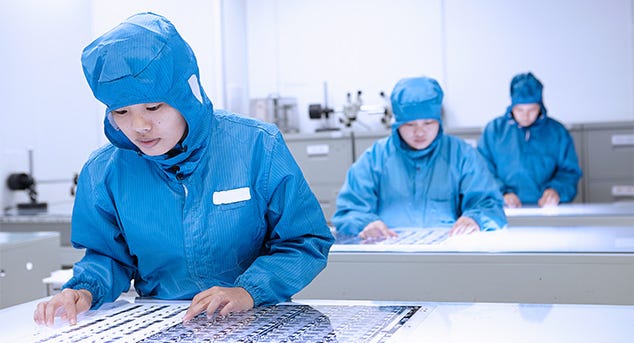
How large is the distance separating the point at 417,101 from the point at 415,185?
0.35m

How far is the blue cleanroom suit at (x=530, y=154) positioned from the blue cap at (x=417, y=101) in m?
1.38

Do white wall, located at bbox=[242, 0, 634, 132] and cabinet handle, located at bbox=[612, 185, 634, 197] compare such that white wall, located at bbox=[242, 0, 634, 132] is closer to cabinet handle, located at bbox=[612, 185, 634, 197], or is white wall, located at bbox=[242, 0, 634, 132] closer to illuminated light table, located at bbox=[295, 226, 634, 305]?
cabinet handle, located at bbox=[612, 185, 634, 197]

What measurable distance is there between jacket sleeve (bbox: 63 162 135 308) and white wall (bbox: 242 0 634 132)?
13.5ft

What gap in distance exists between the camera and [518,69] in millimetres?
5266

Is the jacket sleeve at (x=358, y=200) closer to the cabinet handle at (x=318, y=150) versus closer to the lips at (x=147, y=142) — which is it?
the lips at (x=147, y=142)

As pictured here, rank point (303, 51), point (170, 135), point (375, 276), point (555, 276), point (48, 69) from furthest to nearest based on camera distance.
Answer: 1. point (303, 51)
2. point (48, 69)
3. point (375, 276)
4. point (555, 276)
5. point (170, 135)

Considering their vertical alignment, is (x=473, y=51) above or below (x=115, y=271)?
above

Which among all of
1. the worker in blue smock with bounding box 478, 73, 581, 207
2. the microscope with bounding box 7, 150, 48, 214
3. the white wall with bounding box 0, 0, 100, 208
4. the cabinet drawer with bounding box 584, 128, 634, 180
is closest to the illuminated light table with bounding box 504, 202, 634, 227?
the worker in blue smock with bounding box 478, 73, 581, 207

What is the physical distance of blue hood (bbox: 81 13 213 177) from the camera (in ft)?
4.30

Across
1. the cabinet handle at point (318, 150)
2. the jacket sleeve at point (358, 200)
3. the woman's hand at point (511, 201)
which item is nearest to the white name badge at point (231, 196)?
the jacket sleeve at point (358, 200)

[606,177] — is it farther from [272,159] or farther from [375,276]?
[272,159]

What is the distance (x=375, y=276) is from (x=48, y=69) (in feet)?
11.5

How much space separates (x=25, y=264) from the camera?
9.73 feet

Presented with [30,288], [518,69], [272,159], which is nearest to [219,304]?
[272,159]
